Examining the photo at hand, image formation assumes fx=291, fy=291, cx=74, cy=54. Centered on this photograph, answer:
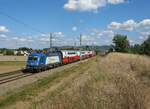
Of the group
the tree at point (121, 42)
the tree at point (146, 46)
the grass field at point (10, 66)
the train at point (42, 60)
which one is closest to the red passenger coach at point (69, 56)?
the train at point (42, 60)

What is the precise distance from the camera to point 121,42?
105125 millimetres

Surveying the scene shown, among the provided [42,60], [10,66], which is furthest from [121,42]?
[42,60]

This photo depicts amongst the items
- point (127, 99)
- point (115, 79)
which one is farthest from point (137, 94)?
point (115, 79)

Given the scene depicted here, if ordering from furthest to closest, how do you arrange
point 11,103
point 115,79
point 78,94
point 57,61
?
point 57,61
point 11,103
point 115,79
point 78,94

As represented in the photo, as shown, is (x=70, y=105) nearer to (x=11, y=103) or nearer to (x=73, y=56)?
(x=11, y=103)

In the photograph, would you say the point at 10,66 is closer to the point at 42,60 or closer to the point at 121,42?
the point at 42,60

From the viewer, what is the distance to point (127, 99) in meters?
7.28

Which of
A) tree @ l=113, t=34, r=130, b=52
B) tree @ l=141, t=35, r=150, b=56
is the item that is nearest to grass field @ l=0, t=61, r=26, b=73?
tree @ l=141, t=35, r=150, b=56

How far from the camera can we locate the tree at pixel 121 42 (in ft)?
341

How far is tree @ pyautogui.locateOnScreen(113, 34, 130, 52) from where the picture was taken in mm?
104037

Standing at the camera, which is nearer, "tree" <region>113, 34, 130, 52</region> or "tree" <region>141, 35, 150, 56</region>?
"tree" <region>141, 35, 150, 56</region>

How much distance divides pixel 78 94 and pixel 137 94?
1.54m

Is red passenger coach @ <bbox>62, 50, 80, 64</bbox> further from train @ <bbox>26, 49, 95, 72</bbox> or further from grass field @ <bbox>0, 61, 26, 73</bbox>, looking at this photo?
grass field @ <bbox>0, 61, 26, 73</bbox>

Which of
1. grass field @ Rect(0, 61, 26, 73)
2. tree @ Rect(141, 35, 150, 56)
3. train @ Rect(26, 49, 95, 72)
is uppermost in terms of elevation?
tree @ Rect(141, 35, 150, 56)
